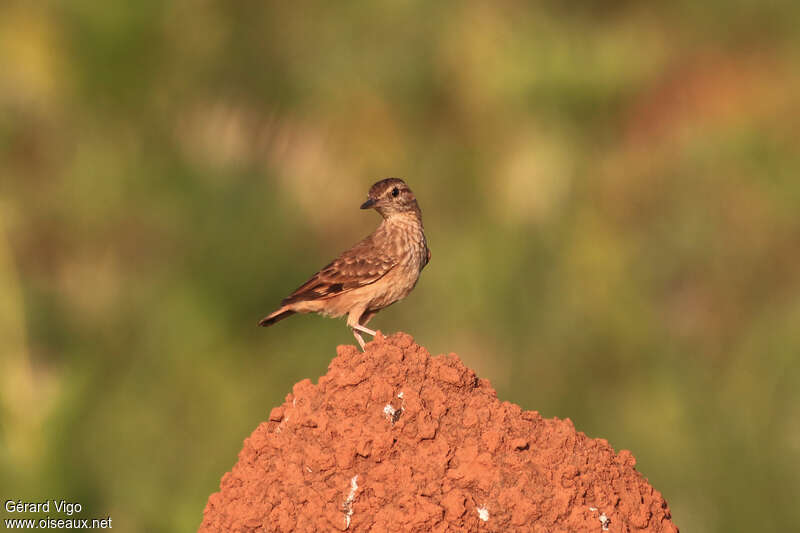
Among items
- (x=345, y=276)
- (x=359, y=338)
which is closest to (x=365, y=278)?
(x=345, y=276)

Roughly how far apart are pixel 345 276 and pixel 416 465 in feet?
8.88

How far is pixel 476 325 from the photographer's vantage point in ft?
56.5

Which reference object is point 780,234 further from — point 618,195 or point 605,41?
point 605,41

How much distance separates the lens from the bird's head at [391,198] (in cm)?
934

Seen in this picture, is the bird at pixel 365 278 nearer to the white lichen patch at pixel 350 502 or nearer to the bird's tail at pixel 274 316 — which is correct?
the bird's tail at pixel 274 316

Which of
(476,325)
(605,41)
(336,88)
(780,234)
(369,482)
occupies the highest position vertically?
(605,41)

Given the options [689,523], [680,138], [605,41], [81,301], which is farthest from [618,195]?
[81,301]

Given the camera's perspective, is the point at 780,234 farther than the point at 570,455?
Yes

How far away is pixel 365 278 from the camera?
351 inches

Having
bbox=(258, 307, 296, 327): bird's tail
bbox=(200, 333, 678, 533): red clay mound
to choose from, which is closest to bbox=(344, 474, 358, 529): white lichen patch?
bbox=(200, 333, 678, 533): red clay mound

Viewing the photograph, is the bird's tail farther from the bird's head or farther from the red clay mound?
the red clay mound

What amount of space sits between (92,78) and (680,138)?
33.8 feet

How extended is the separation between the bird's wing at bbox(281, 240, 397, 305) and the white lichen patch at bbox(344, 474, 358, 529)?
8.52ft

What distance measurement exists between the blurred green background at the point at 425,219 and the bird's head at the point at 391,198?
3.42 metres
